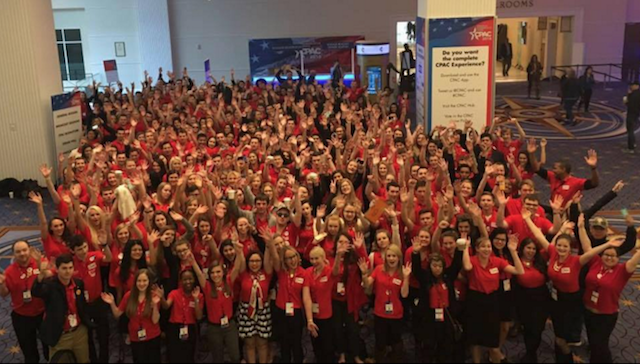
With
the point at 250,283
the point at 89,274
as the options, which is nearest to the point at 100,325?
the point at 89,274

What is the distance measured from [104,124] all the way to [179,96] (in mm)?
2474

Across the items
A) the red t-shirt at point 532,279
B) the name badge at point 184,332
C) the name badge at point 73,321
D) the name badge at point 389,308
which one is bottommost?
the name badge at point 184,332

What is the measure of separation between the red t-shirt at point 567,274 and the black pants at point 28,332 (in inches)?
182

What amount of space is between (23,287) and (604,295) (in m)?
5.06

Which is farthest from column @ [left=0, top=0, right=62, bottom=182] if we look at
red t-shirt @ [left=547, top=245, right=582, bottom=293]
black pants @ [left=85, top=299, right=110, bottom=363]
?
red t-shirt @ [left=547, top=245, right=582, bottom=293]

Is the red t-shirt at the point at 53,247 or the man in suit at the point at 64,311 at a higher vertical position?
the red t-shirt at the point at 53,247

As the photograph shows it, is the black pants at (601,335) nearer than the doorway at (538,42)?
Yes

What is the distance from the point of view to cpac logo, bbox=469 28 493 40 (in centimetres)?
1114

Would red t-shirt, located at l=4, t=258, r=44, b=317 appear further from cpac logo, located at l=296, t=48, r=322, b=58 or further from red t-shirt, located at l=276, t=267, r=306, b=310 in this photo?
cpac logo, located at l=296, t=48, r=322, b=58

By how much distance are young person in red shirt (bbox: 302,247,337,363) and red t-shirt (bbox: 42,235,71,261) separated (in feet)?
8.18

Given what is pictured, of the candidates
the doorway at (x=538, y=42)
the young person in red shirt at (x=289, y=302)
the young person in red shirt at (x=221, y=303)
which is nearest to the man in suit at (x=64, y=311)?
the young person in red shirt at (x=221, y=303)

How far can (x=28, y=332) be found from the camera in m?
5.58

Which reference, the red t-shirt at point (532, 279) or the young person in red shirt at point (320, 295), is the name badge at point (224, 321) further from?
the red t-shirt at point (532, 279)

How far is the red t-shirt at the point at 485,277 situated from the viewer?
5469mm
